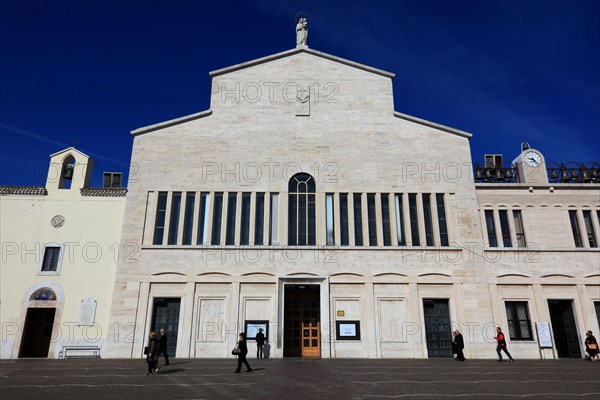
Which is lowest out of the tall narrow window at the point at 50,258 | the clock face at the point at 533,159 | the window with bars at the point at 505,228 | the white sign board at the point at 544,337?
the white sign board at the point at 544,337

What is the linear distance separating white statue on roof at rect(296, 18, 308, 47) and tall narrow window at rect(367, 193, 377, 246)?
11.6 metres

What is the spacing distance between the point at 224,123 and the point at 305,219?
7.98 metres

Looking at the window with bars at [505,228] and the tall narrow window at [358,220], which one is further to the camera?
the window with bars at [505,228]

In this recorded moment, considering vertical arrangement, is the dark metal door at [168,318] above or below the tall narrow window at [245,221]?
below

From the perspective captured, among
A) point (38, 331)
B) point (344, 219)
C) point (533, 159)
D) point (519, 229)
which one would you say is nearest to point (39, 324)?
point (38, 331)

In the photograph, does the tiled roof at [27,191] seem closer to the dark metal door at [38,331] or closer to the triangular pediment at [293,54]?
the dark metal door at [38,331]

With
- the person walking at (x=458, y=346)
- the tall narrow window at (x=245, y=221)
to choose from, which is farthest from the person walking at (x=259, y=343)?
the person walking at (x=458, y=346)

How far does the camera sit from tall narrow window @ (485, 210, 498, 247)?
24.7m

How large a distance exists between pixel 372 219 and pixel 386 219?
85 centimetres

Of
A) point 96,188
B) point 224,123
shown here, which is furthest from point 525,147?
point 96,188

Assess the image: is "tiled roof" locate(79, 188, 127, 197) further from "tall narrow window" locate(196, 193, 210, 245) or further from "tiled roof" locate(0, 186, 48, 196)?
"tall narrow window" locate(196, 193, 210, 245)

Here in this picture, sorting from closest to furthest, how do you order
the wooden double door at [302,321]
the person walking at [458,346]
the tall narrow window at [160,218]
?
the person walking at [458,346] < the wooden double door at [302,321] < the tall narrow window at [160,218]

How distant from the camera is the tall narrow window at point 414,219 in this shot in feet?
79.5

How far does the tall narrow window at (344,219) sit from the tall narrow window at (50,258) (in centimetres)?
1629
